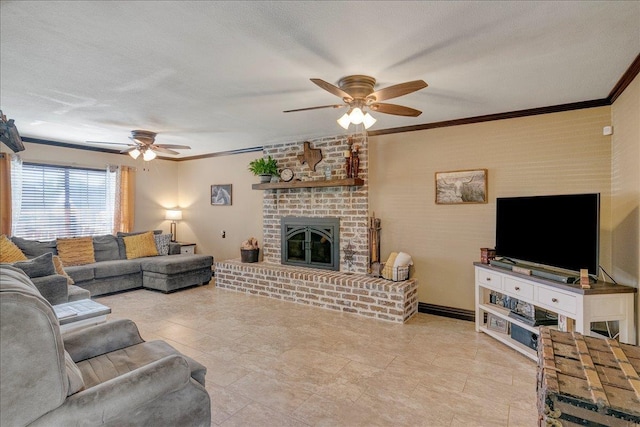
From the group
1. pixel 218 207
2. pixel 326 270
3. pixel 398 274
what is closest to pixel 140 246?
pixel 218 207

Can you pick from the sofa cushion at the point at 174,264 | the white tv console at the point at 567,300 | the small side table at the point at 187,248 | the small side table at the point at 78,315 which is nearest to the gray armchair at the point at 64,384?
the small side table at the point at 78,315

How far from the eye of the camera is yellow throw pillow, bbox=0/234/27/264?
4214mm

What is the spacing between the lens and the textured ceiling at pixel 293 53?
5.87 ft

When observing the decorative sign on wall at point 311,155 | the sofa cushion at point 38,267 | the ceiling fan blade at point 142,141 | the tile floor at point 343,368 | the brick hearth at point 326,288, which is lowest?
the tile floor at point 343,368

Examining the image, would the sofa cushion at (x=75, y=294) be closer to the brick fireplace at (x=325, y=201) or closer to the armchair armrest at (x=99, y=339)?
the armchair armrest at (x=99, y=339)

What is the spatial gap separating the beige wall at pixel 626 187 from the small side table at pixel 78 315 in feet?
13.4

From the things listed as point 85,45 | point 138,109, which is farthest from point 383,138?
point 85,45

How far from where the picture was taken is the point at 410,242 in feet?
14.3

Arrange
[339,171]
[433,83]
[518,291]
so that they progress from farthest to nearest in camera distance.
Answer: [339,171] → [518,291] → [433,83]

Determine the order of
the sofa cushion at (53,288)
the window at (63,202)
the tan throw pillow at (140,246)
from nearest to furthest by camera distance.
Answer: the sofa cushion at (53,288) → the window at (63,202) → the tan throw pillow at (140,246)

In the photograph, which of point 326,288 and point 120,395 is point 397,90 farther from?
point 326,288

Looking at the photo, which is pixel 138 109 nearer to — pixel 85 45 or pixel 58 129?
pixel 85 45

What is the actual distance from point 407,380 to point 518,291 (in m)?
1.36

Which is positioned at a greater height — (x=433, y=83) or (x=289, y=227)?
(x=433, y=83)
